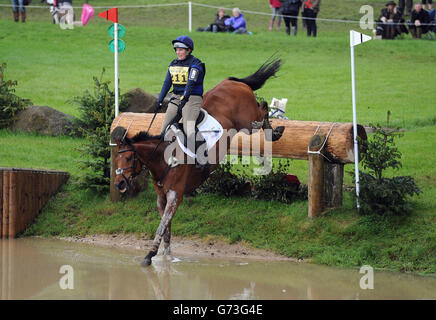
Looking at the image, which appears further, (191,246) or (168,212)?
(191,246)

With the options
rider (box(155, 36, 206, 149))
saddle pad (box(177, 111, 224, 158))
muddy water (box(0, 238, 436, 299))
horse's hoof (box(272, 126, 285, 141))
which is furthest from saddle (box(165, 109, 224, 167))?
muddy water (box(0, 238, 436, 299))

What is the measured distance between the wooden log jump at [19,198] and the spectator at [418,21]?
21095 millimetres

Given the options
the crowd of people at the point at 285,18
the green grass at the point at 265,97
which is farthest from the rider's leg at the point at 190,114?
the crowd of people at the point at 285,18

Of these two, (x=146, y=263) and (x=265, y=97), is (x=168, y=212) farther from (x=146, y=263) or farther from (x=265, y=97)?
(x=265, y=97)

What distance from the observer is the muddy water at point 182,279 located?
8.98 meters

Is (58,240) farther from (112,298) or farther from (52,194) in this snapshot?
(112,298)

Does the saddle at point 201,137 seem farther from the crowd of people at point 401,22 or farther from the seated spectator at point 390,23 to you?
the crowd of people at point 401,22

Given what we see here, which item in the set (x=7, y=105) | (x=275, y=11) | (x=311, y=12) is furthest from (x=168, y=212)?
(x=275, y=11)

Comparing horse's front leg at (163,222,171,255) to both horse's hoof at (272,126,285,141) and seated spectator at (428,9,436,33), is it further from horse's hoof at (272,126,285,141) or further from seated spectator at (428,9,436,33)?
seated spectator at (428,9,436,33)

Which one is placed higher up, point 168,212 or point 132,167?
point 132,167

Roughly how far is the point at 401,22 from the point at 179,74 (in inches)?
840

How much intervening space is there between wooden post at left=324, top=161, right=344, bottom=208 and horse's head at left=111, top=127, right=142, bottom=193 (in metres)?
3.22

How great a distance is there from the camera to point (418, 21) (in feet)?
98.5

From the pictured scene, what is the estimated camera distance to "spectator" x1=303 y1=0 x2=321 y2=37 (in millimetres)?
29391
